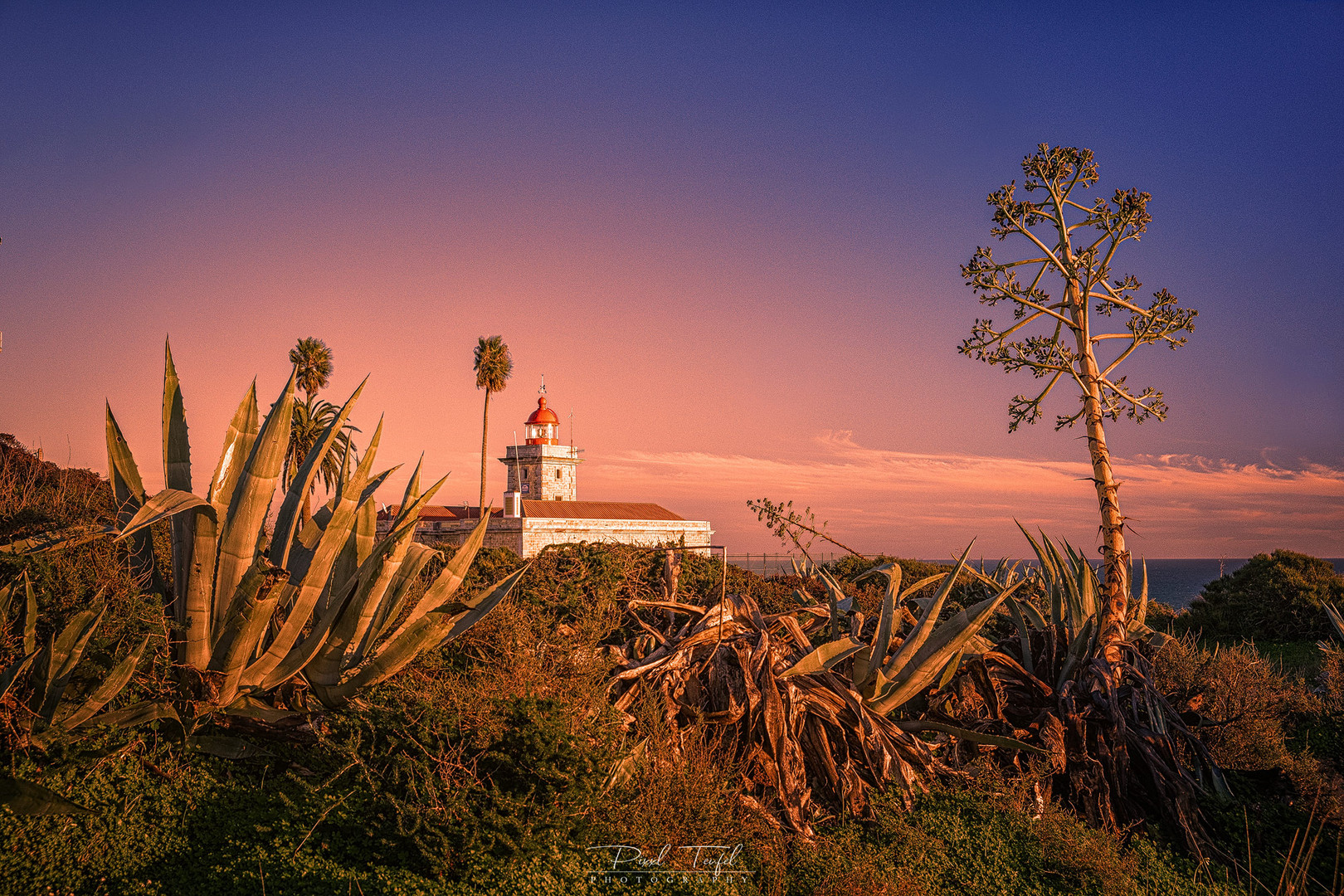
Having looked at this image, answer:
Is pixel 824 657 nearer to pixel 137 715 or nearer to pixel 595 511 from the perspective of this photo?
pixel 137 715

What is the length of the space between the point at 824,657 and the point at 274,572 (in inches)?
140

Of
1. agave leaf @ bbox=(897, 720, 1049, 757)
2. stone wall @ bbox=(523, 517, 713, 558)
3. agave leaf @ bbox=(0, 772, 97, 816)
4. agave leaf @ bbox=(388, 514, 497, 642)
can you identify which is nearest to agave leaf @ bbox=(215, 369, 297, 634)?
agave leaf @ bbox=(388, 514, 497, 642)

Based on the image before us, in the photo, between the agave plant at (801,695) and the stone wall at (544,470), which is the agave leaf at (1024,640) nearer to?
the agave plant at (801,695)

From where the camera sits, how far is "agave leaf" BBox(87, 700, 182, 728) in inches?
180

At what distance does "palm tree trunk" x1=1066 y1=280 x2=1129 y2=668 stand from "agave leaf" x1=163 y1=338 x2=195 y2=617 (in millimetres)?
6839

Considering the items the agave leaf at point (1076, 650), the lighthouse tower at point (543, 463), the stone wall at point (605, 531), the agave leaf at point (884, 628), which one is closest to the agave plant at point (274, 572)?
the agave leaf at point (884, 628)

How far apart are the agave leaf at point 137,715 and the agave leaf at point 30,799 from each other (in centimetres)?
65

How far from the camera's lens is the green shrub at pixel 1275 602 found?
16.4 m

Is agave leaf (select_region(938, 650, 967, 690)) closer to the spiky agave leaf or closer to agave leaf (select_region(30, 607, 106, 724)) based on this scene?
the spiky agave leaf

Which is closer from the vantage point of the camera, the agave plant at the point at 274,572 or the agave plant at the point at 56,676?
the agave plant at the point at 56,676

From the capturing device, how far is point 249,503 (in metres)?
4.81

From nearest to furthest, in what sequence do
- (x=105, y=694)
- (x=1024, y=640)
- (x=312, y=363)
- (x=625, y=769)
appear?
(x=105, y=694) → (x=625, y=769) → (x=1024, y=640) → (x=312, y=363)

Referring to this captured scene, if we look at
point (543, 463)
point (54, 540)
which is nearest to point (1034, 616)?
point (54, 540)

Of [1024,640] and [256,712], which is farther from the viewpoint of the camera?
[1024,640]
